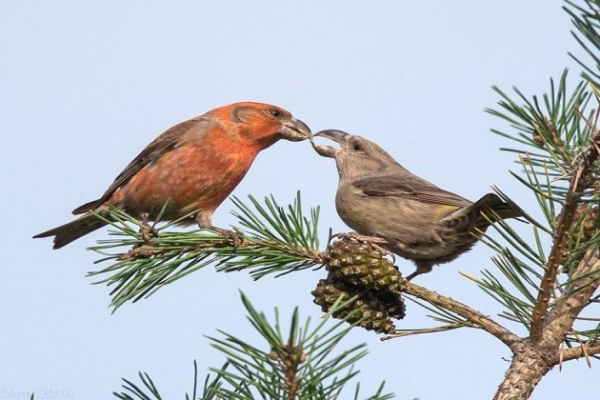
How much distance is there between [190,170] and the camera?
5.62 meters

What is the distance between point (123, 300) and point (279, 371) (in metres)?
1.50

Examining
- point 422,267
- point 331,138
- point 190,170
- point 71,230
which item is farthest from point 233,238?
point 331,138

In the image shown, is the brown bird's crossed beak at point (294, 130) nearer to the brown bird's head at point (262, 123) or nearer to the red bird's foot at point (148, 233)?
the brown bird's head at point (262, 123)

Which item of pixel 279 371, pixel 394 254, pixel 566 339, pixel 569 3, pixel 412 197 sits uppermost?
pixel 412 197

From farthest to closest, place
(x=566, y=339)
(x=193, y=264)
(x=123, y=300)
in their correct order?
(x=193, y=264)
(x=123, y=300)
(x=566, y=339)

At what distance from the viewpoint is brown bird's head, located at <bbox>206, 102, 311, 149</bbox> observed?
6102 mm

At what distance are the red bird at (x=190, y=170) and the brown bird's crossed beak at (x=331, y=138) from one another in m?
0.26

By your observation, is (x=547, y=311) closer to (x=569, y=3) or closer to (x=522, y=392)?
(x=522, y=392)

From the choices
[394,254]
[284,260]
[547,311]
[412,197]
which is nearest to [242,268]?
[284,260]

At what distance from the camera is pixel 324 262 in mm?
3344

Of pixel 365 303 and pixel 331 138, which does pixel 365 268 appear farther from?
pixel 331 138

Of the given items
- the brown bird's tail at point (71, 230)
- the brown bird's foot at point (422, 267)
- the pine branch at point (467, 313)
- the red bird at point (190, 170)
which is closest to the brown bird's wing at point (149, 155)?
the red bird at point (190, 170)

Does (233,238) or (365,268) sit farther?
(233,238)

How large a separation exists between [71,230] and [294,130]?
1842mm
